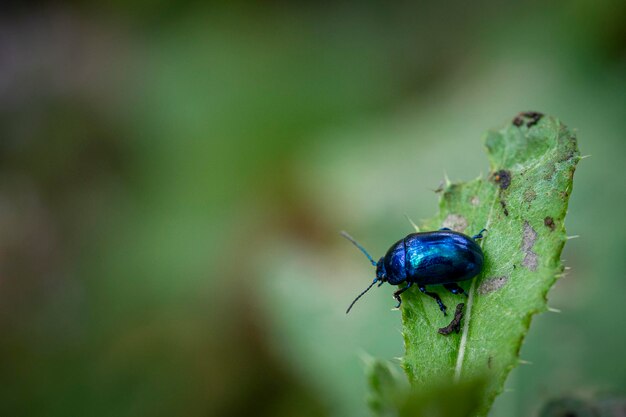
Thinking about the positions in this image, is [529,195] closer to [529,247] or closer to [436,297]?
[529,247]

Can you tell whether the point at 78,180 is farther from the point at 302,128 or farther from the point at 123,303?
the point at 302,128

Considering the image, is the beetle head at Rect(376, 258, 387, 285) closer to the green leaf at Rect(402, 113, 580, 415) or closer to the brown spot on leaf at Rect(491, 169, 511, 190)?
the green leaf at Rect(402, 113, 580, 415)

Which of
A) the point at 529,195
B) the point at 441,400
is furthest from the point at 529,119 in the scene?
the point at 441,400

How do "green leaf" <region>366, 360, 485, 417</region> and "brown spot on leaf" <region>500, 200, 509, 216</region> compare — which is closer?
"green leaf" <region>366, 360, 485, 417</region>

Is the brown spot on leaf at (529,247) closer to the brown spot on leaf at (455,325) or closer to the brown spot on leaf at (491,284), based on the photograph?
the brown spot on leaf at (491,284)

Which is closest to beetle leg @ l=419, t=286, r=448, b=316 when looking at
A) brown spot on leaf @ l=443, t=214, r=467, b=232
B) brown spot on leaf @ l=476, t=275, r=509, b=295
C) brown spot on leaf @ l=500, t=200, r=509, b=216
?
brown spot on leaf @ l=476, t=275, r=509, b=295

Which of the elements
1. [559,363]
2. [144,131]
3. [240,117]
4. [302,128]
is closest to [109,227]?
[144,131]
